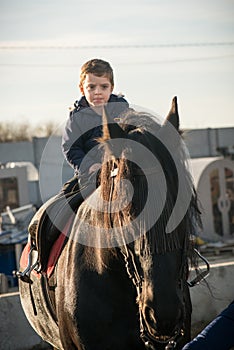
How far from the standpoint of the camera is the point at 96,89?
5109mm

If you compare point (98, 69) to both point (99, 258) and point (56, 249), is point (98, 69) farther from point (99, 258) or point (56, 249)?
A: point (99, 258)

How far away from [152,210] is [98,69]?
1.99 metres

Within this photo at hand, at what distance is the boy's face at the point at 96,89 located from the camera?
16.8 feet

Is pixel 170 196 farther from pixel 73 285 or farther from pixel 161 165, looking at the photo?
pixel 73 285

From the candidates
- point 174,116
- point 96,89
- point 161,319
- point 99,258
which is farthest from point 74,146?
point 161,319

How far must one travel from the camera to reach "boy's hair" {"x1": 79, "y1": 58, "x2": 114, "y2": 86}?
16.8 ft

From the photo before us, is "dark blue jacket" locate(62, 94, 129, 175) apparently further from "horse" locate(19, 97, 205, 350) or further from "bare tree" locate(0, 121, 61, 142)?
"bare tree" locate(0, 121, 61, 142)

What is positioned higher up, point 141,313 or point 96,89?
point 96,89

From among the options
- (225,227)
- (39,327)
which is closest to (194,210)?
(39,327)

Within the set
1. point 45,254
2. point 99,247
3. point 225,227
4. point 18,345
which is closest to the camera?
point 99,247

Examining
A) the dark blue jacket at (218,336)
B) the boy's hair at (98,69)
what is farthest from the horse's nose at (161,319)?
the boy's hair at (98,69)

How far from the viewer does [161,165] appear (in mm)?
3574

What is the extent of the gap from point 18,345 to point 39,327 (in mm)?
1905

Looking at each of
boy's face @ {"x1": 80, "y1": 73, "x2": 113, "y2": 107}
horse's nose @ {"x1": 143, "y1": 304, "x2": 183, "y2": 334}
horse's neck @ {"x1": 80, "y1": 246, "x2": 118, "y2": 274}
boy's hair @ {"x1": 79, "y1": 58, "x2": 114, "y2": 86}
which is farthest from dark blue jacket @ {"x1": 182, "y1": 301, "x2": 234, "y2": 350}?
boy's hair @ {"x1": 79, "y1": 58, "x2": 114, "y2": 86}
